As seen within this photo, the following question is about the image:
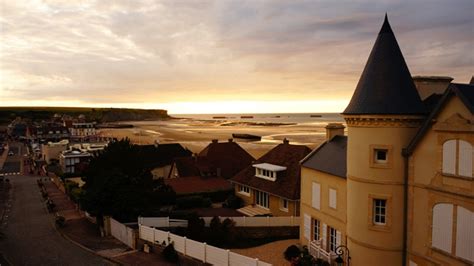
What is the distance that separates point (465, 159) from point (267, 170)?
18738mm

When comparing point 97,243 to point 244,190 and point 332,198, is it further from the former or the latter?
point 332,198

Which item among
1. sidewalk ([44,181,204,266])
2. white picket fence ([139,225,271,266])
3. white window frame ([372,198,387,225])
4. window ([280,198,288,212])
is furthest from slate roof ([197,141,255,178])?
white window frame ([372,198,387,225])

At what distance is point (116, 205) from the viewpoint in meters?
26.9

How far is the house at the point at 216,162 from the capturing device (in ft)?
138

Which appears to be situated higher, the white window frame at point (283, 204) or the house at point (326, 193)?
the house at point (326, 193)

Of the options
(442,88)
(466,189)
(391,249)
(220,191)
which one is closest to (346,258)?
(391,249)

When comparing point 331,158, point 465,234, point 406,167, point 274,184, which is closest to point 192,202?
point 274,184

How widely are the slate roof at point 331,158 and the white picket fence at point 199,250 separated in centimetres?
698

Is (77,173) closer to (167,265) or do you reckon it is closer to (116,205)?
(116,205)

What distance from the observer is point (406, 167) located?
16.9 meters

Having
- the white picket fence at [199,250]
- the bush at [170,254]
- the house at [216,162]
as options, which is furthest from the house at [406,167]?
the house at [216,162]

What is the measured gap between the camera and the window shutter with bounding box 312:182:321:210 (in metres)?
23.3

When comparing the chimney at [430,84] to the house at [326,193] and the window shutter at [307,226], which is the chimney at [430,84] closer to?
the house at [326,193]

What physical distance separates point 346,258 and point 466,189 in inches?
287
